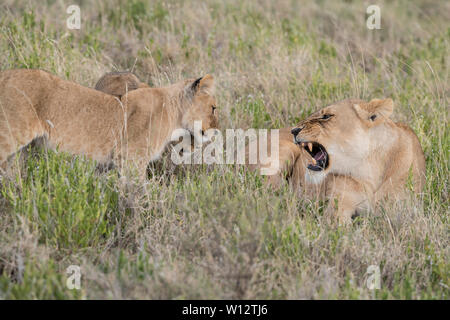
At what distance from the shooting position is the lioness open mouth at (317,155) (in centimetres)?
457

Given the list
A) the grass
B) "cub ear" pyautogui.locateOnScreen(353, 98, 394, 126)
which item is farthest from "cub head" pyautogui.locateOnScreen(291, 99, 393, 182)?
the grass

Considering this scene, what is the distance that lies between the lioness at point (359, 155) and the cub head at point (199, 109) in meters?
0.74

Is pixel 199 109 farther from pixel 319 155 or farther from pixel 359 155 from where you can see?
pixel 359 155

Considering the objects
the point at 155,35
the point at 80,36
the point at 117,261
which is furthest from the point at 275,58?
the point at 117,261

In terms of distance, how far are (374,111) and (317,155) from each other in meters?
0.60

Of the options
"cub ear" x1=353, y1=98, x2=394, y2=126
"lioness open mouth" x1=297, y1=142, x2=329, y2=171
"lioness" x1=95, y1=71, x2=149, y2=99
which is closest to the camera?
"cub ear" x1=353, y1=98, x2=394, y2=126

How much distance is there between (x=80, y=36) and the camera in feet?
23.6

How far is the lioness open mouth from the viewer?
4.57m

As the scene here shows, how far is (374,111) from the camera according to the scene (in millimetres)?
4336

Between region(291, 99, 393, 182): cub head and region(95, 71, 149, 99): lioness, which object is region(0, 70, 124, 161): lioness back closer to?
region(95, 71, 149, 99): lioness

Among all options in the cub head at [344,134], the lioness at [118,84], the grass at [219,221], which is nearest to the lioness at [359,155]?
the cub head at [344,134]

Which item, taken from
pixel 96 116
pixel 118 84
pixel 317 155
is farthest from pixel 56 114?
pixel 317 155
